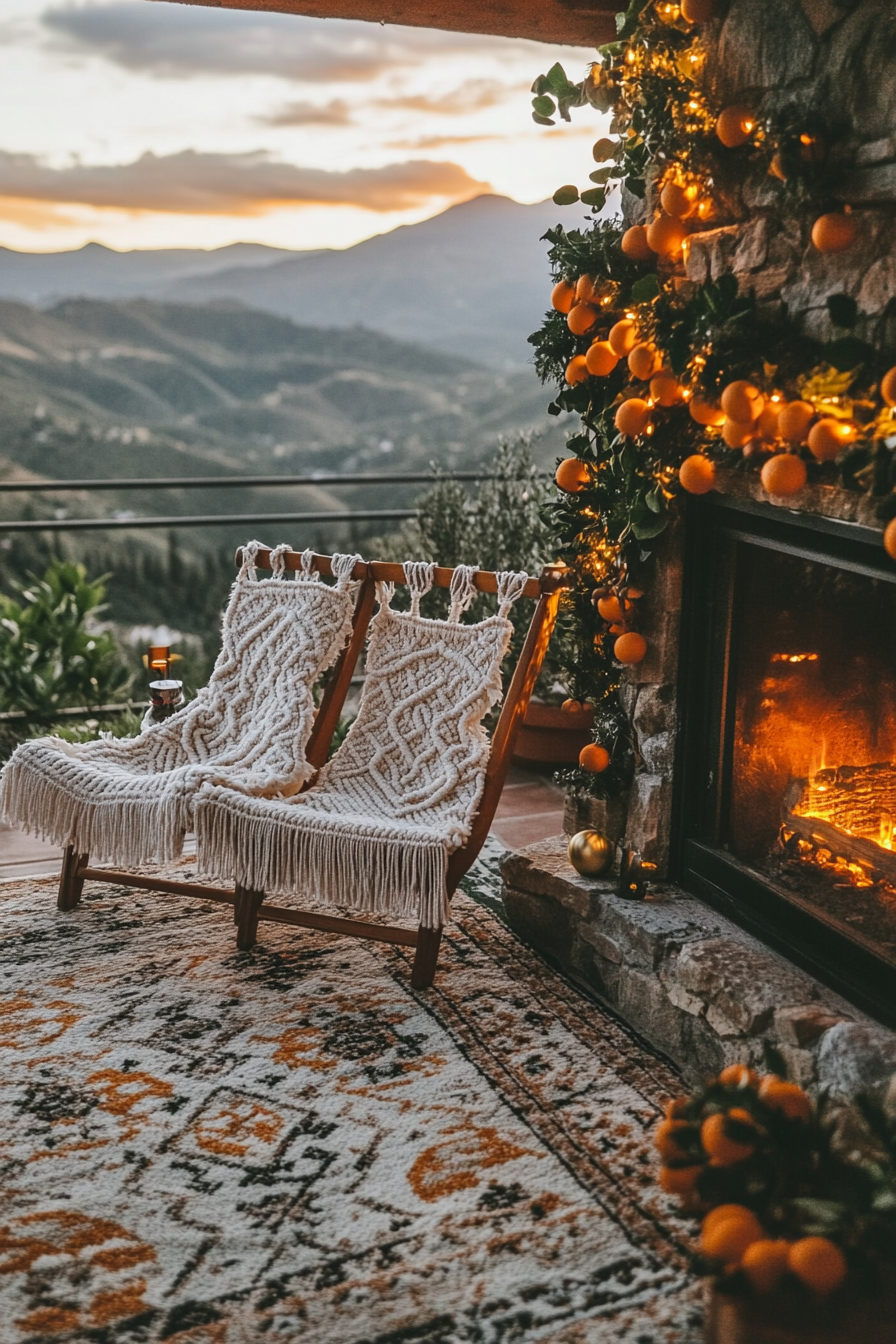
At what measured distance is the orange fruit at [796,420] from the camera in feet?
5.73

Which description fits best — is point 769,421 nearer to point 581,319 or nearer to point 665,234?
point 665,234

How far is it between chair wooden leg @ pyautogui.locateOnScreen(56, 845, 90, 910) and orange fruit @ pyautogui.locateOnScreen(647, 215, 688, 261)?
1.81m

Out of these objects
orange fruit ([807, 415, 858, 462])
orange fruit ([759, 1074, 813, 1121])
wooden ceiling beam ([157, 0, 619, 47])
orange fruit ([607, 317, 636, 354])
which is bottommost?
orange fruit ([759, 1074, 813, 1121])

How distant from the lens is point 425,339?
27.2 feet

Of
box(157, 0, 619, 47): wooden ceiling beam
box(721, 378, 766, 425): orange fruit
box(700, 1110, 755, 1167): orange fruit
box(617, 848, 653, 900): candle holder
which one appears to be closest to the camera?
box(700, 1110, 755, 1167): orange fruit

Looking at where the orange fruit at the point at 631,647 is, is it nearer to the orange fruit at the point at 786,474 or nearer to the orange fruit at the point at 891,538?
the orange fruit at the point at 786,474

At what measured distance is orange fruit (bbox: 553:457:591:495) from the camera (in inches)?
97.2

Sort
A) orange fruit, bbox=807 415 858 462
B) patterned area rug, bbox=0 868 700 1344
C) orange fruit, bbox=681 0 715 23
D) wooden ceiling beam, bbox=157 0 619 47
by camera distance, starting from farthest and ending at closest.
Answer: wooden ceiling beam, bbox=157 0 619 47 < orange fruit, bbox=681 0 715 23 < orange fruit, bbox=807 415 858 462 < patterned area rug, bbox=0 868 700 1344

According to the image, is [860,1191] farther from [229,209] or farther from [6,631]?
[229,209]

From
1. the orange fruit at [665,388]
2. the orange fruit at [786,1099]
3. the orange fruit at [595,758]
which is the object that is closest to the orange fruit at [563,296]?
the orange fruit at [665,388]

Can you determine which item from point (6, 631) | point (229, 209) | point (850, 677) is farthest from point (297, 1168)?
point (229, 209)

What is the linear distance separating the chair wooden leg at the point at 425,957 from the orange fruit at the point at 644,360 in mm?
1151

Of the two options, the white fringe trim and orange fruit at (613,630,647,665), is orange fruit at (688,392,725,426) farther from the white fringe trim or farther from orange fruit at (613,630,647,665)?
→ the white fringe trim

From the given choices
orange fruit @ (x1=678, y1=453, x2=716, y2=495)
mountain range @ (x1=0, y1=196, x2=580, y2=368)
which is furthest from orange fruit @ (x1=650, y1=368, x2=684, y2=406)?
mountain range @ (x1=0, y1=196, x2=580, y2=368)
